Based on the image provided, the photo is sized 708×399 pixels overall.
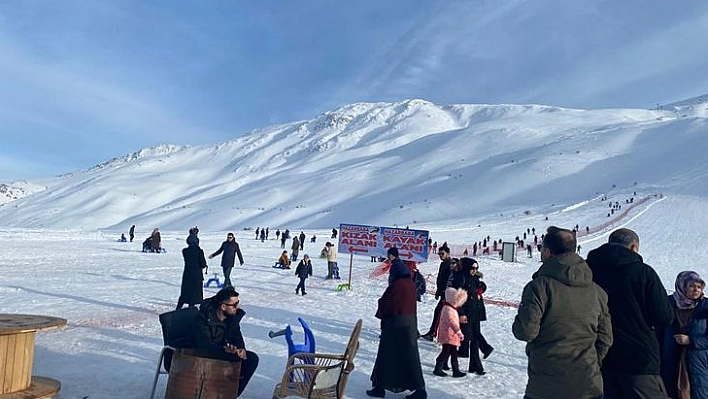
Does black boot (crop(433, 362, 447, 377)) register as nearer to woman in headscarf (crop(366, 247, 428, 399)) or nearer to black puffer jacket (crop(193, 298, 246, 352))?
woman in headscarf (crop(366, 247, 428, 399))

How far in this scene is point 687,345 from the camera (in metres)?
4.54

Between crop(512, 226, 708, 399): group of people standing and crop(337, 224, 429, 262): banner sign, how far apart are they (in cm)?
1085

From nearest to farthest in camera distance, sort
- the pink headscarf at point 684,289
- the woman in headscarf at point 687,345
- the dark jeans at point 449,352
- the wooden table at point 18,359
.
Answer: the woman in headscarf at point 687,345
the pink headscarf at point 684,289
the wooden table at point 18,359
the dark jeans at point 449,352

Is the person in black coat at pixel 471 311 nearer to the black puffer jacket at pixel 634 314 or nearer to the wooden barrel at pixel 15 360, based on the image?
the black puffer jacket at pixel 634 314

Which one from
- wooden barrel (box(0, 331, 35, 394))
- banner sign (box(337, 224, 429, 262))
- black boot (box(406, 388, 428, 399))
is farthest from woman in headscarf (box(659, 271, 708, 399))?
banner sign (box(337, 224, 429, 262))

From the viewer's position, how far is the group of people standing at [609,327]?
152 inches

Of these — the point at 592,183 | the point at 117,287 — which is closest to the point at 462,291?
the point at 117,287

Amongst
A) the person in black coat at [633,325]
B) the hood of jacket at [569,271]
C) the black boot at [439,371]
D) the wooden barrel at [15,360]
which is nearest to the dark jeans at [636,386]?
the person in black coat at [633,325]

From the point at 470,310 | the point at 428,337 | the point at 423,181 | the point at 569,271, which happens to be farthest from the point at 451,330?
the point at 423,181

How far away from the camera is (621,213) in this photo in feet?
185

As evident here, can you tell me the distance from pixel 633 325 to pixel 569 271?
85 centimetres

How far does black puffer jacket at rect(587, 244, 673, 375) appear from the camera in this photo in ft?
13.8

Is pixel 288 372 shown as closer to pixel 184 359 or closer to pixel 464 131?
pixel 184 359

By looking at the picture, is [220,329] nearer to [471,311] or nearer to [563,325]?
[563,325]
